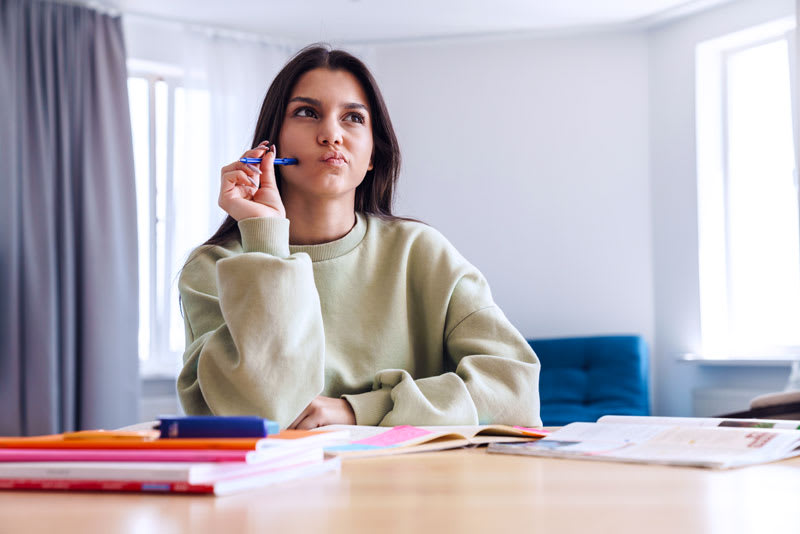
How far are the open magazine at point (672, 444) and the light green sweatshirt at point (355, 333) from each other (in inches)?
14.9

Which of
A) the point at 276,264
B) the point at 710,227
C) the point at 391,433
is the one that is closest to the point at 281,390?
the point at 276,264

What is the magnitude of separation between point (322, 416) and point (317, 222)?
507 millimetres

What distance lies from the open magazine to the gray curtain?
330 cm

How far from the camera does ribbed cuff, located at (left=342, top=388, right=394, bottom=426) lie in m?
1.38

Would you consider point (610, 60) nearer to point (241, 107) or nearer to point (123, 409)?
point (241, 107)

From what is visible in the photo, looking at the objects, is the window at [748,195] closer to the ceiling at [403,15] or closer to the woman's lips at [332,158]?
the ceiling at [403,15]

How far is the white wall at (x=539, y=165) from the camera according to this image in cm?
440

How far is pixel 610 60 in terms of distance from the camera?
4465mm

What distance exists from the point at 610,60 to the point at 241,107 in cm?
194

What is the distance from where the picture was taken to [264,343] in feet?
4.34

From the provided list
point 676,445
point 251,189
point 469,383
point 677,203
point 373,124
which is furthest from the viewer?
point 677,203

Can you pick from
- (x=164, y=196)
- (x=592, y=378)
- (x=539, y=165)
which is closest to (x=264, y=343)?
(x=592, y=378)

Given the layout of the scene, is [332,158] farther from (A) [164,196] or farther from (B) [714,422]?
(A) [164,196]

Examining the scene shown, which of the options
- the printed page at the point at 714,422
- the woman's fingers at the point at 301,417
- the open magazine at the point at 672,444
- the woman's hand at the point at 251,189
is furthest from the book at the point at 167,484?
the woman's hand at the point at 251,189
